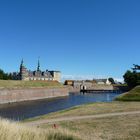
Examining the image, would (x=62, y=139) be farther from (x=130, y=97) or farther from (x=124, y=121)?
(x=130, y=97)

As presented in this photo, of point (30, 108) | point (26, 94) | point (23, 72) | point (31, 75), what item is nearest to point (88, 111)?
point (30, 108)

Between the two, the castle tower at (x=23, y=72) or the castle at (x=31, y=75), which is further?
the castle at (x=31, y=75)

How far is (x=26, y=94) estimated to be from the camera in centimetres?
9144

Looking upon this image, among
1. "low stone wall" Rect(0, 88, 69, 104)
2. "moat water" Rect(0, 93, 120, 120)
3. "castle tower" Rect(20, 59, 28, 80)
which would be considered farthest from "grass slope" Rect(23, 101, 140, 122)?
"castle tower" Rect(20, 59, 28, 80)

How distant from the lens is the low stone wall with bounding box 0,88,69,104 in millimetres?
78050

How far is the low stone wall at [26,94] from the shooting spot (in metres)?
78.1

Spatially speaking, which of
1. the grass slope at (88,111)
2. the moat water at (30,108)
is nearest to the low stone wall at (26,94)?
the moat water at (30,108)

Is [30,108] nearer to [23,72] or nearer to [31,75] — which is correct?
[23,72]

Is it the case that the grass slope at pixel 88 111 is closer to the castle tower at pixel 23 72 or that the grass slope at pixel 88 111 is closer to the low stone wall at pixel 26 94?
the low stone wall at pixel 26 94

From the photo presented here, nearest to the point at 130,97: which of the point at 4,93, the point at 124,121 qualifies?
the point at 124,121

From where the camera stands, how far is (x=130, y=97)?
4941 cm

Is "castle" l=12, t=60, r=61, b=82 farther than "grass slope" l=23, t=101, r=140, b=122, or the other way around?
"castle" l=12, t=60, r=61, b=82

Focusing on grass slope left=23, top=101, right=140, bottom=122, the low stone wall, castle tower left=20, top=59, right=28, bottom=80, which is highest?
castle tower left=20, top=59, right=28, bottom=80

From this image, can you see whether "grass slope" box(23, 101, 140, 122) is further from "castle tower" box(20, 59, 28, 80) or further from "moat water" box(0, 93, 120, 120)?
"castle tower" box(20, 59, 28, 80)
